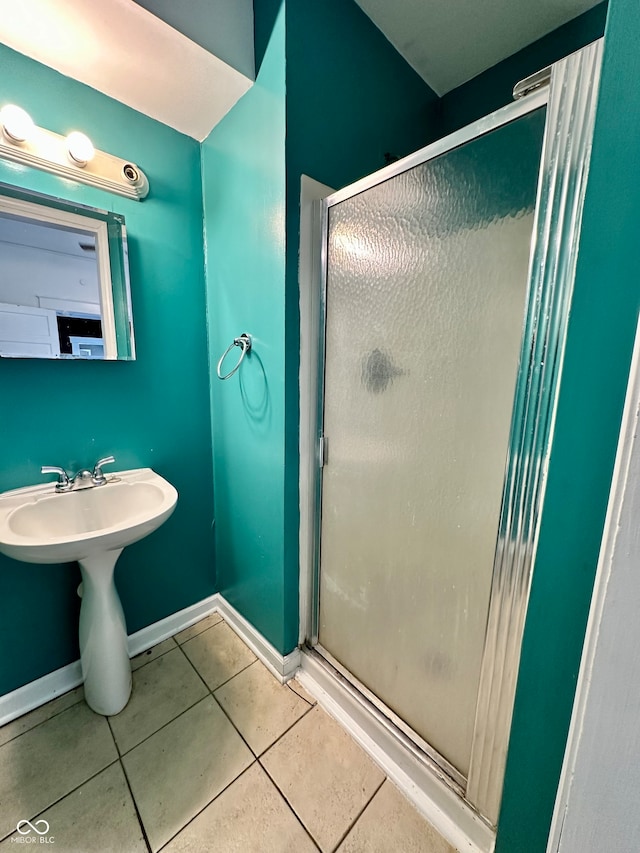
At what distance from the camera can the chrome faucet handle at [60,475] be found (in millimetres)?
1116

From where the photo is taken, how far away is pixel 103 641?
1.12 meters

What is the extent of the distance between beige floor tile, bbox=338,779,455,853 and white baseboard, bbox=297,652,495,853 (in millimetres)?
23

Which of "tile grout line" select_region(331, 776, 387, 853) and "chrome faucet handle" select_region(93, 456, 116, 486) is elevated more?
"chrome faucet handle" select_region(93, 456, 116, 486)

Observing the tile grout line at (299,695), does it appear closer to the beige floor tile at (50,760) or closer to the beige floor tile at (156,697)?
the beige floor tile at (156,697)

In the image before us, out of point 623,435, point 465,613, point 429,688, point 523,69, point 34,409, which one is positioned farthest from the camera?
point 523,69

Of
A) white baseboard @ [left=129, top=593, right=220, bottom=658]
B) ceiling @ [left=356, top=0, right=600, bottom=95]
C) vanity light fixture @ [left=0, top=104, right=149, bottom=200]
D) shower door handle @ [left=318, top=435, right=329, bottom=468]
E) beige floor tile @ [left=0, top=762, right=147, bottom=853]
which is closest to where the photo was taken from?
beige floor tile @ [left=0, top=762, right=147, bottom=853]

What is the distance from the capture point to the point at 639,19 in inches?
14.6

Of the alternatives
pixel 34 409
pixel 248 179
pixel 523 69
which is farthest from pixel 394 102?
pixel 34 409

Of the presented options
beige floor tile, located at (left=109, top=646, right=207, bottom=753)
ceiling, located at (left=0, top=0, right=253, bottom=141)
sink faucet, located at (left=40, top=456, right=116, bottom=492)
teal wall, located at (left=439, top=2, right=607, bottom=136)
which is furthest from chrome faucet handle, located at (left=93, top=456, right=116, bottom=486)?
teal wall, located at (left=439, top=2, right=607, bottom=136)

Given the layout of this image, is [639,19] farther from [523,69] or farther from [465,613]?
[523,69]

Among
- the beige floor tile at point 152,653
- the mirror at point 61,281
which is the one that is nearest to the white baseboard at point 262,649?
the beige floor tile at point 152,653

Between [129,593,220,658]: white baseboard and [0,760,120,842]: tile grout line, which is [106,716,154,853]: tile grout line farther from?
[129,593,220,658]: white baseboard

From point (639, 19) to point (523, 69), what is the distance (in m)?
1.30

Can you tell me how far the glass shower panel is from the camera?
28.1 inches
